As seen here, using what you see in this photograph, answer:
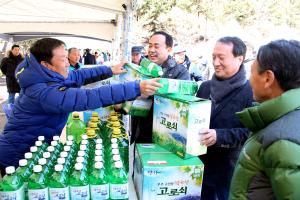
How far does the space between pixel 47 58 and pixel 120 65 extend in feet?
1.68

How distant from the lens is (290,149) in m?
0.92

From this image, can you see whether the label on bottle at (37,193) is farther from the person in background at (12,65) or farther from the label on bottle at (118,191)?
the person in background at (12,65)

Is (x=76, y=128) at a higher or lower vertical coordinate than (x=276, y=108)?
lower

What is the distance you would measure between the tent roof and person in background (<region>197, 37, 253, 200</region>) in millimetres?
3535

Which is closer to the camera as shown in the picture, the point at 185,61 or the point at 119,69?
the point at 119,69

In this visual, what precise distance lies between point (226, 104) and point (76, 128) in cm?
94

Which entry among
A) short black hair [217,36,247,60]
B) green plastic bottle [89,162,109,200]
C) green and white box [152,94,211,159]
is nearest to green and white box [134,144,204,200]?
green and white box [152,94,211,159]

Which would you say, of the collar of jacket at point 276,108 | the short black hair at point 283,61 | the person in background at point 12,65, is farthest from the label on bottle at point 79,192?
the person in background at point 12,65

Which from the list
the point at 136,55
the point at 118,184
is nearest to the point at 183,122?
the point at 118,184

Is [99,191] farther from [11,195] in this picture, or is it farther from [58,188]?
[11,195]

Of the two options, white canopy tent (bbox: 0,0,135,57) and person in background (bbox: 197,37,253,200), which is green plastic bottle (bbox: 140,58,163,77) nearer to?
person in background (bbox: 197,37,253,200)

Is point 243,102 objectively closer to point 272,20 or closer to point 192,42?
point 192,42

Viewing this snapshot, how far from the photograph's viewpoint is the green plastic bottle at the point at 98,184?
3.96ft

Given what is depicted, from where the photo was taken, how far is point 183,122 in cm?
142
